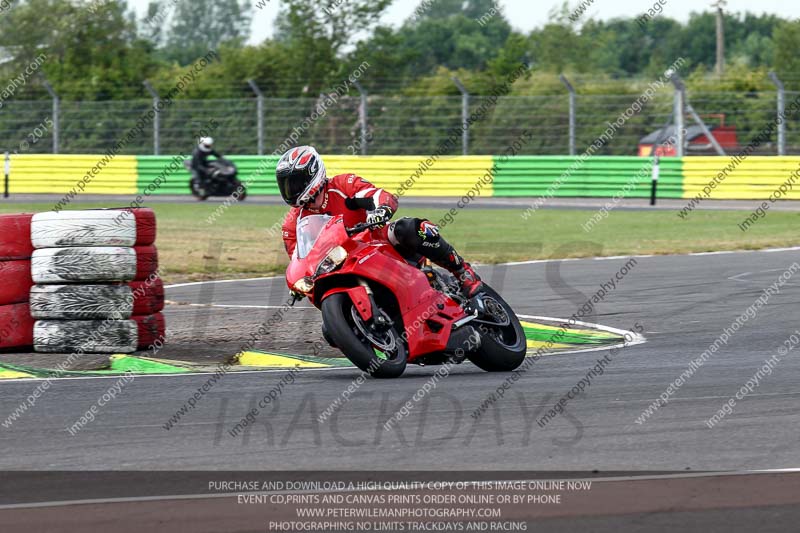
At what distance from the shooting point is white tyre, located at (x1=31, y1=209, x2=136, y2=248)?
377 inches

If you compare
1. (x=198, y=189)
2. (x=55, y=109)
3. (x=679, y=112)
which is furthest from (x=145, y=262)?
(x=55, y=109)

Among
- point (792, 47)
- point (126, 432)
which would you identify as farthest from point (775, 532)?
point (792, 47)

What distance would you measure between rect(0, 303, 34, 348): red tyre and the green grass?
6.55 meters

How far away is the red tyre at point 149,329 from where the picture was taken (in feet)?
31.8

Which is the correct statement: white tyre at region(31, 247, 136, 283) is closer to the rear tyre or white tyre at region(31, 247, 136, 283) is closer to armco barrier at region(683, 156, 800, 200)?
the rear tyre

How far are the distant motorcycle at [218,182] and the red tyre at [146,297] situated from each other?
885 inches

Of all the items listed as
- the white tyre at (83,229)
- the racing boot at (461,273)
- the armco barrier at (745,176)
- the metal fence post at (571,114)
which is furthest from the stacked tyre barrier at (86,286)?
the metal fence post at (571,114)

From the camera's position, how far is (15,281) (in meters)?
9.65

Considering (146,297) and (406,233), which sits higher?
(406,233)

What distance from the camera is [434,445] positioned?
19.8 feet

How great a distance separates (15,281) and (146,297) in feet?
3.17

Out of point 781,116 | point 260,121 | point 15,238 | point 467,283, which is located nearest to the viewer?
point 467,283

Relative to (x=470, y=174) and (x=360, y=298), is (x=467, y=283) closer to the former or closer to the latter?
(x=360, y=298)

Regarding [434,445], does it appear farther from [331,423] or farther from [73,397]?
[73,397]
